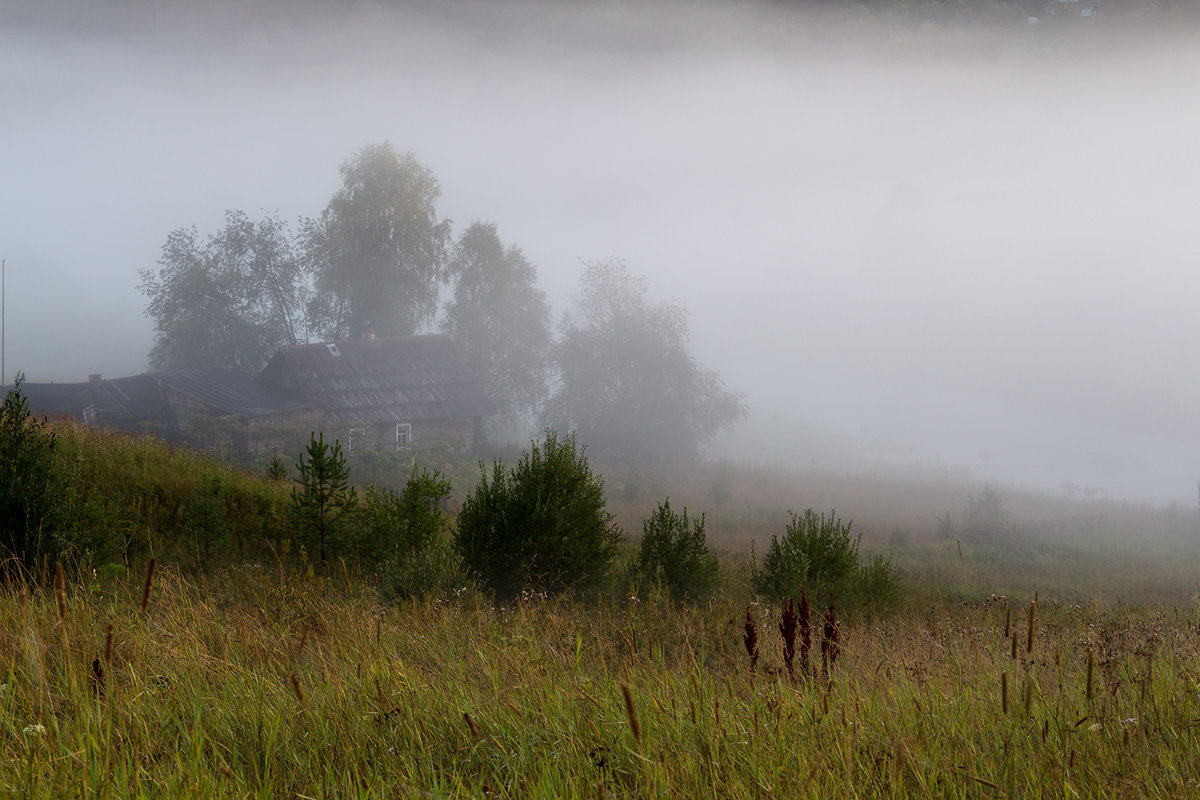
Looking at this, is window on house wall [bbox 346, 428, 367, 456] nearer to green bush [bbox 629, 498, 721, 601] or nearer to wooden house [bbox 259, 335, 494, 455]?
wooden house [bbox 259, 335, 494, 455]

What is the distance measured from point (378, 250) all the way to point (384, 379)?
10.5m

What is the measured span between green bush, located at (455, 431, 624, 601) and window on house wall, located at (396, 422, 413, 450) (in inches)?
937

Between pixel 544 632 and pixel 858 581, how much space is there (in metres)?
7.03

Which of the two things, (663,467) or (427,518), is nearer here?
(427,518)

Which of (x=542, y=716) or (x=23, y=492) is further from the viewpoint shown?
(x=23, y=492)

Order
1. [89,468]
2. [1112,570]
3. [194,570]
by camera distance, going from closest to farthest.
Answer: [194,570]
[89,468]
[1112,570]

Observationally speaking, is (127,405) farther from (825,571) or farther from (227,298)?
(825,571)

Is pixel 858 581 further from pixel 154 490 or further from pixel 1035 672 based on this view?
pixel 154 490

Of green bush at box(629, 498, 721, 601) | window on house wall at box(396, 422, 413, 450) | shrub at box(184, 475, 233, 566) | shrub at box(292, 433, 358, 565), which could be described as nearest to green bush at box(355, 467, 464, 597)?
shrub at box(292, 433, 358, 565)

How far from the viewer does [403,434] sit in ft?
106

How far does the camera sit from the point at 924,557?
1980cm

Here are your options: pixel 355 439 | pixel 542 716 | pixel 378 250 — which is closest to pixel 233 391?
pixel 355 439

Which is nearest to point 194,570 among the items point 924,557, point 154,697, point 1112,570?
point 154,697

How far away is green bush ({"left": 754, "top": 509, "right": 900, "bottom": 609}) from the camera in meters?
9.53
